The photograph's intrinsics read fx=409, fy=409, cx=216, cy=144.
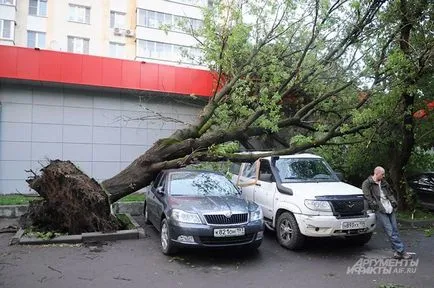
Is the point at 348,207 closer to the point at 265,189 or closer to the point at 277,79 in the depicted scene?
the point at 265,189

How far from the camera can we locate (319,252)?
809 centimetres

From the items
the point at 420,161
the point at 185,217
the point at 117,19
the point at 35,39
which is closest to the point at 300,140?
the point at 185,217

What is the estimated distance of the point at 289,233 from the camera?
27.1ft

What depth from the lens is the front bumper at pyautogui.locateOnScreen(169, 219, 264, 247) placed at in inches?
276

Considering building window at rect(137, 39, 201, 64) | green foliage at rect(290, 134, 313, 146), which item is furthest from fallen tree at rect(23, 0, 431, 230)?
building window at rect(137, 39, 201, 64)

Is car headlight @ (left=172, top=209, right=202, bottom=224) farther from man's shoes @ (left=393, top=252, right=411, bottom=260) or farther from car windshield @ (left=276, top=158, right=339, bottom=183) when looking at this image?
man's shoes @ (left=393, top=252, right=411, bottom=260)

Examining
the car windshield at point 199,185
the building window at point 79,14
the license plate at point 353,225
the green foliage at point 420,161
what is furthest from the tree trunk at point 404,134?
the building window at point 79,14

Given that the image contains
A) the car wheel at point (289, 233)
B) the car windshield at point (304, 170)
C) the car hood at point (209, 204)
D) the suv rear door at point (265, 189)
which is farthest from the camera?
the car windshield at point (304, 170)

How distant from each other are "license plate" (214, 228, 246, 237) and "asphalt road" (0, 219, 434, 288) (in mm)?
525

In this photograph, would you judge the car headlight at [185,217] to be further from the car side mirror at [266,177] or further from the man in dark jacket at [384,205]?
the man in dark jacket at [384,205]

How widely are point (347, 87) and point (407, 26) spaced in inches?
85.5

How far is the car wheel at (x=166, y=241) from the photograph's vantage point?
7395mm

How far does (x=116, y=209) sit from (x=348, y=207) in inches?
260

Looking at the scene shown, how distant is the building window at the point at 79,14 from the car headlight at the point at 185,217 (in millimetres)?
32967
